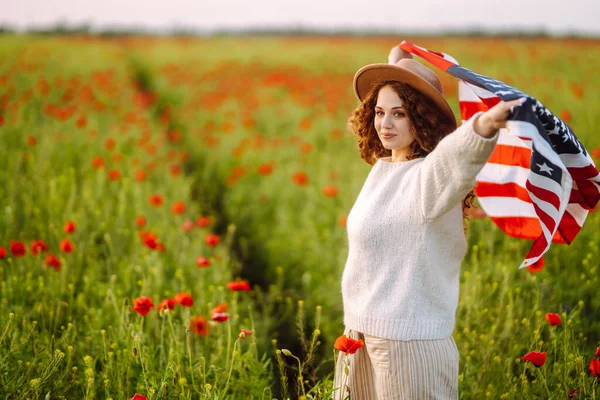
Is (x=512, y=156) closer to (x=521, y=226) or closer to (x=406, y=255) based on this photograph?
(x=521, y=226)

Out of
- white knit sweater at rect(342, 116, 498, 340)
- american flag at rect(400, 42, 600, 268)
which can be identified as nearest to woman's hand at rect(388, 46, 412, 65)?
american flag at rect(400, 42, 600, 268)

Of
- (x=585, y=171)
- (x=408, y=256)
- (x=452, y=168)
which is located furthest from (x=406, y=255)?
(x=585, y=171)

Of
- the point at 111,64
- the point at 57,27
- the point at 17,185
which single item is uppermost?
the point at 57,27

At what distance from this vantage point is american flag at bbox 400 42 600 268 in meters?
1.61

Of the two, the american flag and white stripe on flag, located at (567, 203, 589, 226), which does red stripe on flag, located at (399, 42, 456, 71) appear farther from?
white stripe on flag, located at (567, 203, 589, 226)

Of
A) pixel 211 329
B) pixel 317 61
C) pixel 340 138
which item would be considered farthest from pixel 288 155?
pixel 317 61

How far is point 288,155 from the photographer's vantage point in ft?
20.4

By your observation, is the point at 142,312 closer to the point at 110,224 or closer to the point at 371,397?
the point at 371,397

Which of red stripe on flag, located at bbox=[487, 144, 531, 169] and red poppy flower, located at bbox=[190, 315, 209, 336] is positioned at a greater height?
red stripe on flag, located at bbox=[487, 144, 531, 169]

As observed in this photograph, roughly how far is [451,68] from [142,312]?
1438 millimetres

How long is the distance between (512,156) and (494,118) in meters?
0.55

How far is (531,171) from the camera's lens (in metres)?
1.79

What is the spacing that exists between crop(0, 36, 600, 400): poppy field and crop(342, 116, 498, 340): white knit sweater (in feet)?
0.63

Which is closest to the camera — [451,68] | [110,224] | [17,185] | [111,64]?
[451,68]
